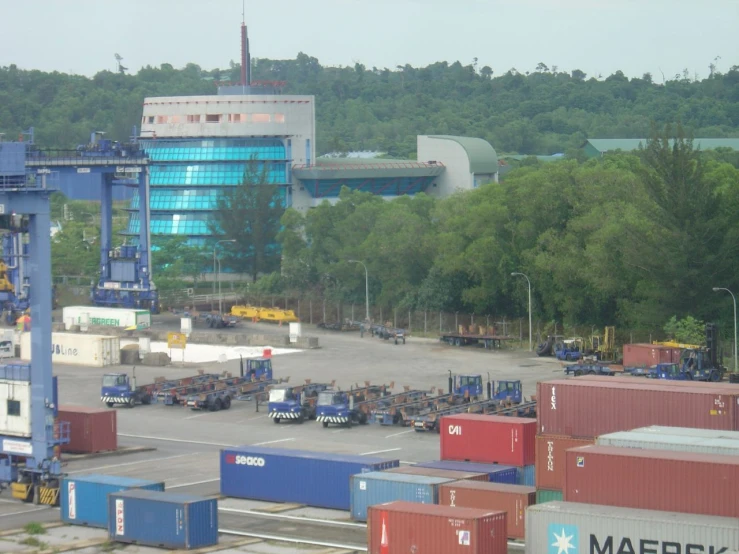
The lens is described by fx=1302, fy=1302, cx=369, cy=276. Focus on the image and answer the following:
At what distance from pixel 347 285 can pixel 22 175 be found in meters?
70.9

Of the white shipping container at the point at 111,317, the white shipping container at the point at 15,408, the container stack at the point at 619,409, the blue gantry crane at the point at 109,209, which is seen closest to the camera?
the container stack at the point at 619,409

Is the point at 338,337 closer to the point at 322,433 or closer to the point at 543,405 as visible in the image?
the point at 322,433

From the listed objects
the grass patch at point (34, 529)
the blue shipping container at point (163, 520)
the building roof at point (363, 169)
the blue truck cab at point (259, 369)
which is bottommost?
the grass patch at point (34, 529)

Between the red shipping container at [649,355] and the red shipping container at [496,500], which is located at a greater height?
the red shipping container at [649,355]

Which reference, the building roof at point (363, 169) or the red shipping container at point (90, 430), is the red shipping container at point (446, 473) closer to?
the red shipping container at point (90, 430)

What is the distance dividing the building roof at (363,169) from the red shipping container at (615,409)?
99936mm

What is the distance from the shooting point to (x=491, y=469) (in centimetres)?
4666

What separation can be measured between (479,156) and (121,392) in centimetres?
8521

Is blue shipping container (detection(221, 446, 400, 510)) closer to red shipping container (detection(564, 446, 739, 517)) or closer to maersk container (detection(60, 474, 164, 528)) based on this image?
maersk container (detection(60, 474, 164, 528))

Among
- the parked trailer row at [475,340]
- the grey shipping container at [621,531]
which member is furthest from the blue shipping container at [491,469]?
the parked trailer row at [475,340]

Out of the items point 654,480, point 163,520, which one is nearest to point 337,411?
point 163,520

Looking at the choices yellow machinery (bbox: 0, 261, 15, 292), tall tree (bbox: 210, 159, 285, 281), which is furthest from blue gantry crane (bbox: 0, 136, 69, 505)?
tall tree (bbox: 210, 159, 285, 281)

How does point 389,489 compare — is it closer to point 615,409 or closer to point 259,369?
point 615,409

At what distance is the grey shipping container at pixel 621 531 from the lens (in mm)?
33844
